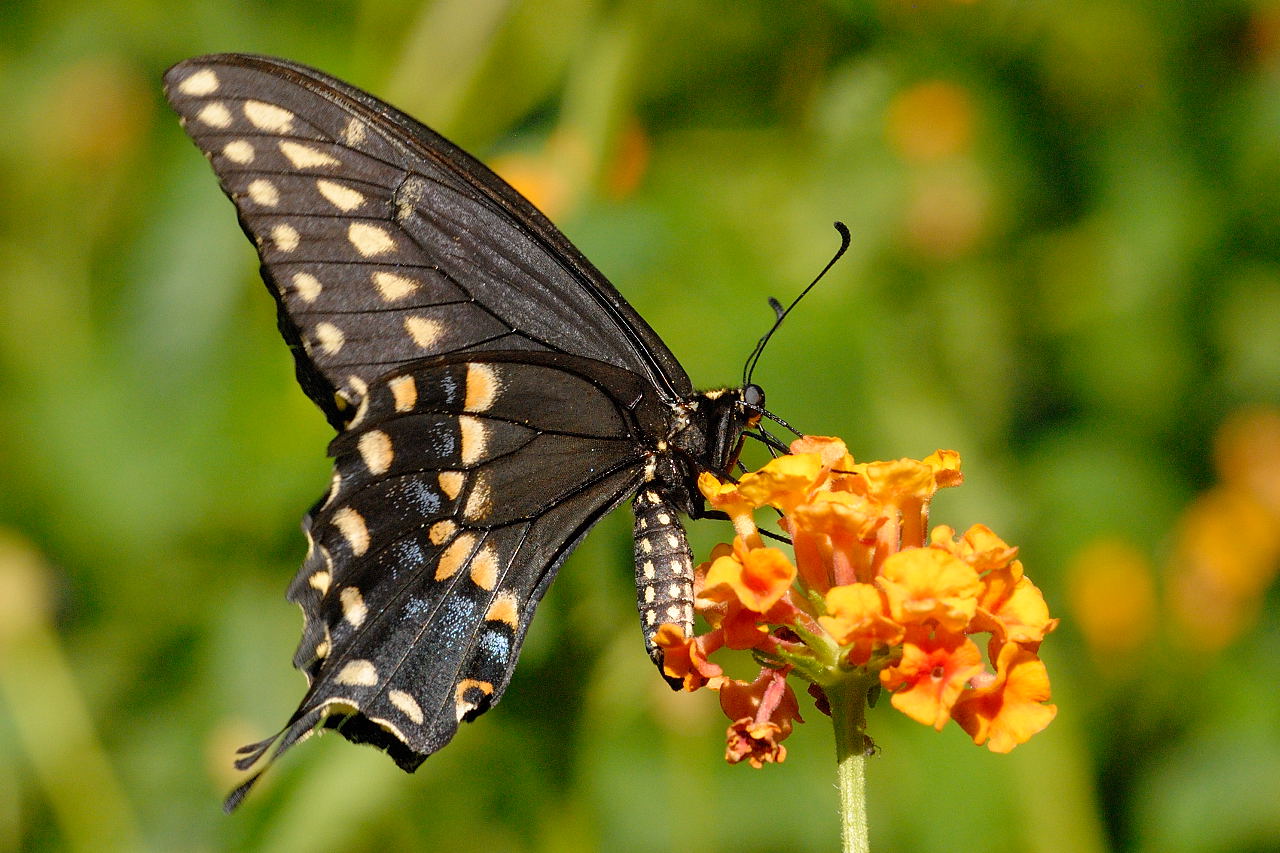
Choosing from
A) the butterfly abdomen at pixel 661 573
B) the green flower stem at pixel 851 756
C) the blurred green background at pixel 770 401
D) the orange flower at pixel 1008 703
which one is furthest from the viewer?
the blurred green background at pixel 770 401

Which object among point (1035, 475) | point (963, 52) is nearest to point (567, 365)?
point (1035, 475)

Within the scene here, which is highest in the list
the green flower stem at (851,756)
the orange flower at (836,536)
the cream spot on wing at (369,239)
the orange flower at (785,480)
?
the cream spot on wing at (369,239)

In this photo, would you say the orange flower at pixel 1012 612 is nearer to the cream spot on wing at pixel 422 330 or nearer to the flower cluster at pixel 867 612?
the flower cluster at pixel 867 612

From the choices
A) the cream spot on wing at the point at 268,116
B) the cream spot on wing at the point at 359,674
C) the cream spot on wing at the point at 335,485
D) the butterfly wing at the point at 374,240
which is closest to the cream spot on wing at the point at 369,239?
the butterfly wing at the point at 374,240

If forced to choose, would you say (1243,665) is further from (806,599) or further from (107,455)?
(107,455)

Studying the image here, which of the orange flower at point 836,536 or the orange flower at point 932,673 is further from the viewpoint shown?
the orange flower at point 836,536

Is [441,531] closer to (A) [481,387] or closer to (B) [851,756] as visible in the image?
(A) [481,387]

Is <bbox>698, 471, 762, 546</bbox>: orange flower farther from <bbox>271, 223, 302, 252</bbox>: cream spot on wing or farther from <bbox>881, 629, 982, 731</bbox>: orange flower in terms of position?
<bbox>271, 223, 302, 252</bbox>: cream spot on wing
